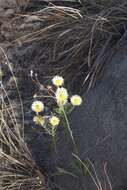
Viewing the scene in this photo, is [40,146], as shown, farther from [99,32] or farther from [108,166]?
[99,32]

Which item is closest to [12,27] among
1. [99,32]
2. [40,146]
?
[99,32]

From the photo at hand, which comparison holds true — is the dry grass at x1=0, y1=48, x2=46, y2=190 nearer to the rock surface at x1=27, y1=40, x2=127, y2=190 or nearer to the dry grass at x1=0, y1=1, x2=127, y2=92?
the rock surface at x1=27, y1=40, x2=127, y2=190

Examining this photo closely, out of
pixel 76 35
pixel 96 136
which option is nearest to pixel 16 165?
pixel 96 136

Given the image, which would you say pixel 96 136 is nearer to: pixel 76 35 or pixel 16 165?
pixel 16 165

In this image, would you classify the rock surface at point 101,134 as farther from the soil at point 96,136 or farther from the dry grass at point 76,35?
the dry grass at point 76,35

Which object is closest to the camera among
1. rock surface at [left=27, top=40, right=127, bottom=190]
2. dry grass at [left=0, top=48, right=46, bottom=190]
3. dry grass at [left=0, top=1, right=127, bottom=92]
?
rock surface at [left=27, top=40, right=127, bottom=190]

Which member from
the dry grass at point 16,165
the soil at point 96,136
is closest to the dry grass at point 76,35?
the soil at point 96,136

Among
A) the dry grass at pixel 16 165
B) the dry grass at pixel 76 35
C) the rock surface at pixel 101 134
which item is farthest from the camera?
the dry grass at pixel 76 35

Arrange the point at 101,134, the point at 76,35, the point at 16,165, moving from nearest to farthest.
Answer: the point at 101,134 → the point at 16,165 → the point at 76,35

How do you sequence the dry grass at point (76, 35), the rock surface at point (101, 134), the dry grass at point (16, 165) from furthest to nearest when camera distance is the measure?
the dry grass at point (76, 35)
the dry grass at point (16, 165)
the rock surface at point (101, 134)

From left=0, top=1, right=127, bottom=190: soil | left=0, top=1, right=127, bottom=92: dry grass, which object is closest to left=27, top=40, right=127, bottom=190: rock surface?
left=0, top=1, right=127, bottom=190: soil

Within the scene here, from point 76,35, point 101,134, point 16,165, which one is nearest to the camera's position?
point 101,134

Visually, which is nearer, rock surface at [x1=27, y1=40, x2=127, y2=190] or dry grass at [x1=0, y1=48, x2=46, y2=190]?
rock surface at [x1=27, y1=40, x2=127, y2=190]
